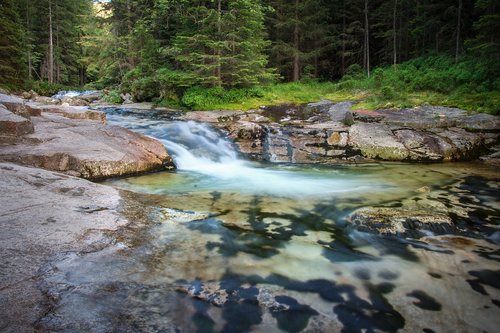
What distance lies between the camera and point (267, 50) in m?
23.2

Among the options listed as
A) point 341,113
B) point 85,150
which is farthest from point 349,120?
point 85,150

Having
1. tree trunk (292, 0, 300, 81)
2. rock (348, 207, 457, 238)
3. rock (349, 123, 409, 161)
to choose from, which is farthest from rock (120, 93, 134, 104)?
rock (348, 207, 457, 238)

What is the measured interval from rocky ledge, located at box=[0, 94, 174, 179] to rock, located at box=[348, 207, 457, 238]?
5.08 meters

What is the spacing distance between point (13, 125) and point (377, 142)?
31.0 ft

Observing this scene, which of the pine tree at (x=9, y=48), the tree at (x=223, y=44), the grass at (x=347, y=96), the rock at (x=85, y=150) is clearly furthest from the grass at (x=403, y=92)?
the pine tree at (x=9, y=48)

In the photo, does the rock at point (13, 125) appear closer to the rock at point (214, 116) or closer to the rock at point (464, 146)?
the rock at point (214, 116)

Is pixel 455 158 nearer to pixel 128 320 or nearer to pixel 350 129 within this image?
pixel 350 129

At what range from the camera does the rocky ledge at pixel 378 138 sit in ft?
31.4

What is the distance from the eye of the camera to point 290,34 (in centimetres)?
2520

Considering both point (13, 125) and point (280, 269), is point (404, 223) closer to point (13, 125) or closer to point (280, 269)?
point (280, 269)

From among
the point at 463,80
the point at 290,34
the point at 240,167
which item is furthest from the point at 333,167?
the point at 290,34

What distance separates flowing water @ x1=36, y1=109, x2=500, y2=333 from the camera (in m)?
2.55

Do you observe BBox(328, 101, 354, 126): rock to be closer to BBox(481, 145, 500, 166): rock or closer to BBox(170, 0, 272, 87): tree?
BBox(481, 145, 500, 166): rock

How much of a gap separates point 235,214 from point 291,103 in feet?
41.0
